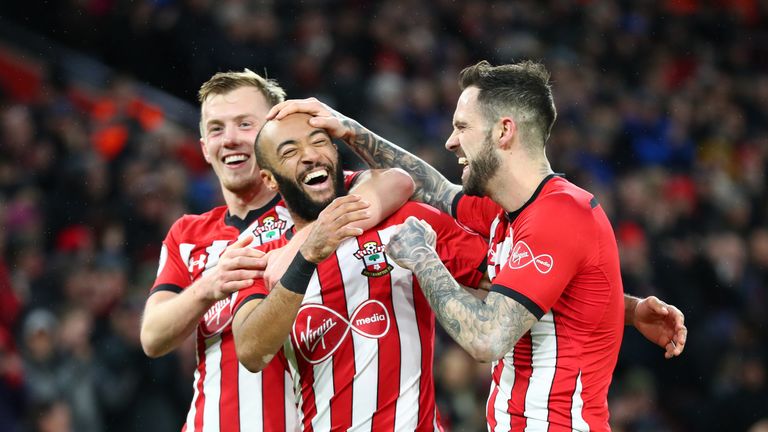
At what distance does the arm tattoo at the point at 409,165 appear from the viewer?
13.4 feet

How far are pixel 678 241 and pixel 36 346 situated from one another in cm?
626

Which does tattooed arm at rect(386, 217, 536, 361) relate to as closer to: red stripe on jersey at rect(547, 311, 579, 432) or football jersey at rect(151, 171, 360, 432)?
red stripe on jersey at rect(547, 311, 579, 432)

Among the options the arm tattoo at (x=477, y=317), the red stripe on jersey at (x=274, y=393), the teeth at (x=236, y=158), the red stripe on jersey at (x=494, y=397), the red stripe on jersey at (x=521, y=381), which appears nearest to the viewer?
the arm tattoo at (x=477, y=317)

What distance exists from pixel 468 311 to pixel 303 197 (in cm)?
90

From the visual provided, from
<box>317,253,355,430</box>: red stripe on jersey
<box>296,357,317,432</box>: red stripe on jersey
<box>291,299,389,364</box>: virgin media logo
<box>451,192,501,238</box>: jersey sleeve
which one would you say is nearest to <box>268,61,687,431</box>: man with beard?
<box>451,192,501,238</box>: jersey sleeve

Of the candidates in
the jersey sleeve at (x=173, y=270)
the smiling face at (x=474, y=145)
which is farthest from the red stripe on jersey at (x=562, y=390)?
the jersey sleeve at (x=173, y=270)

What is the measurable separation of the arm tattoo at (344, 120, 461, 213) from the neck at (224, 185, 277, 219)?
0.46m

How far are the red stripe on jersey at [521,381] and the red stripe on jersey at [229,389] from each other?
1196 mm

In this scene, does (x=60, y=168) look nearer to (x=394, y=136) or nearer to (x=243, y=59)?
(x=243, y=59)

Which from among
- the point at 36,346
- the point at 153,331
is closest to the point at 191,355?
the point at 36,346

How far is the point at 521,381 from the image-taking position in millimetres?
3475

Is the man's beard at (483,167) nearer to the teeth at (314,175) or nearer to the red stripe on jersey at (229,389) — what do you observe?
the teeth at (314,175)

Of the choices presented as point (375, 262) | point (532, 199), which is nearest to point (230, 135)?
point (375, 262)

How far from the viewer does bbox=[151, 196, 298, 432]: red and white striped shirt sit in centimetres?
389
